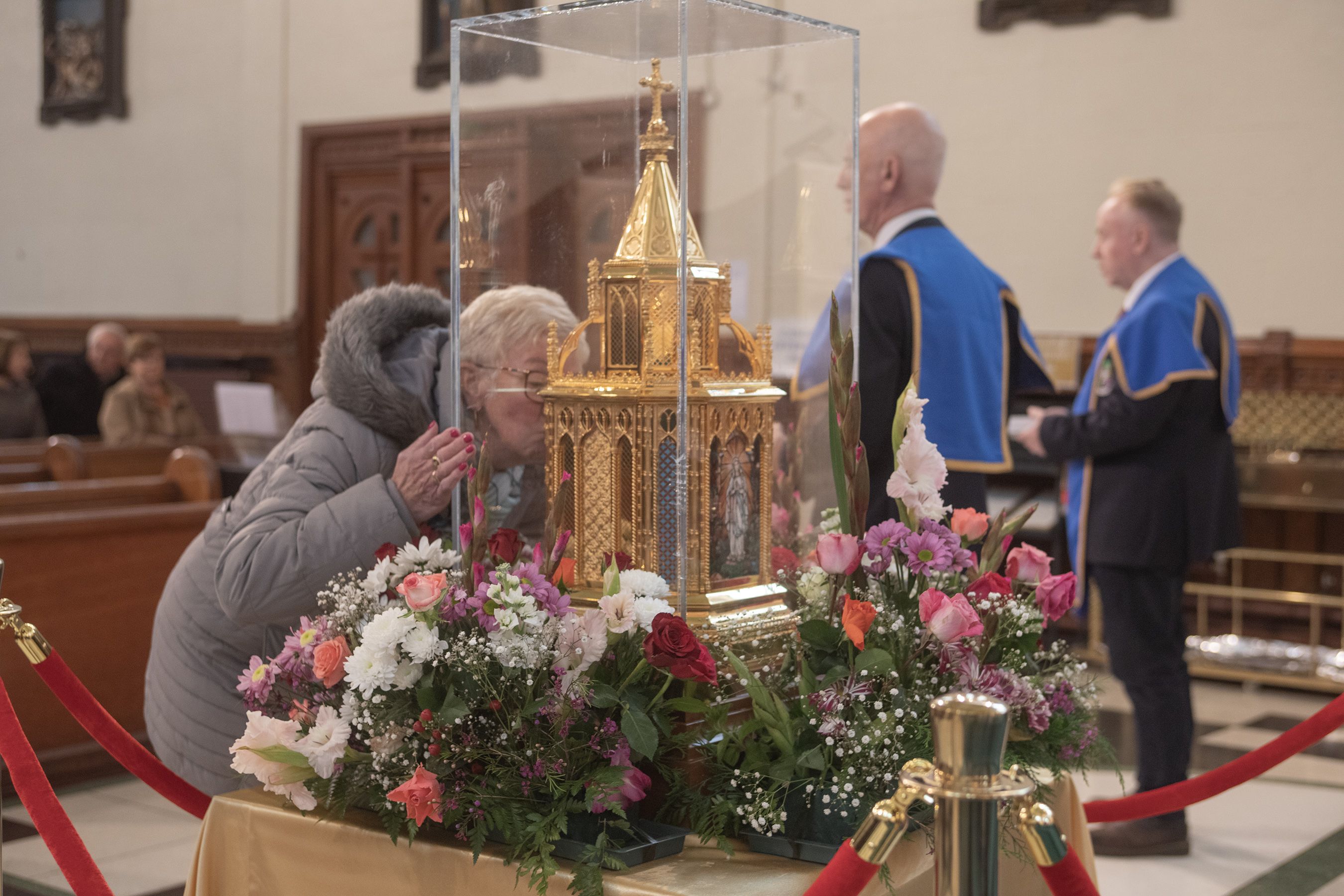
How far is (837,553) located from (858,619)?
116mm

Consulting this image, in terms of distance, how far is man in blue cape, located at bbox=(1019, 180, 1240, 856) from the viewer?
3900mm

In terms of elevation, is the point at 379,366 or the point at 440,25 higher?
the point at 440,25

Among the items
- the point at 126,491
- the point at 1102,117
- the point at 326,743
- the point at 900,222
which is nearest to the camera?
the point at 326,743

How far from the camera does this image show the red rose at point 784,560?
2.11m

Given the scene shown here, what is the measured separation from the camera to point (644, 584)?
181cm

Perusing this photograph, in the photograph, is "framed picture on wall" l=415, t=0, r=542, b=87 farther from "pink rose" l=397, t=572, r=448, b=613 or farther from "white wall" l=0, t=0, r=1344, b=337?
"pink rose" l=397, t=572, r=448, b=613

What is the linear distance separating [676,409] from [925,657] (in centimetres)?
45

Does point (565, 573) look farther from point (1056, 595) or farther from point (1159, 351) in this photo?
point (1159, 351)

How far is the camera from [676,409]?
1.91 meters

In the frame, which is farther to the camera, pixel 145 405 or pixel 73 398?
pixel 73 398

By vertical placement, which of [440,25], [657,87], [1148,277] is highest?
[440,25]

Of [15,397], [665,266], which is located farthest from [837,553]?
[15,397]

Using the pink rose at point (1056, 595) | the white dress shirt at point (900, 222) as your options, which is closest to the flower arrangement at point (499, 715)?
the pink rose at point (1056, 595)

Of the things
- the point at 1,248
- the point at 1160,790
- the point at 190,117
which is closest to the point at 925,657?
the point at 1160,790
